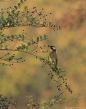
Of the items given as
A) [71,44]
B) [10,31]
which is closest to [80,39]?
[71,44]

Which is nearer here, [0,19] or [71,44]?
[0,19]

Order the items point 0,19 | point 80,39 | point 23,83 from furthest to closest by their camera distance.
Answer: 1. point 80,39
2. point 23,83
3. point 0,19

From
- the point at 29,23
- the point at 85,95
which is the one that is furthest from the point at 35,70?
the point at 29,23

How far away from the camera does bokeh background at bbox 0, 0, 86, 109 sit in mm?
10617

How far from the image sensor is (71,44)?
1122 cm

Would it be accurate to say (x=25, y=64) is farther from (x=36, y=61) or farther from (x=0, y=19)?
(x=0, y=19)

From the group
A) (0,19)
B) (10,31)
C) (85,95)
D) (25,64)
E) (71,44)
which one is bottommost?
(0,19)

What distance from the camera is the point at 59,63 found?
1071 cm

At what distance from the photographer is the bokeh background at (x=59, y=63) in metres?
10.6

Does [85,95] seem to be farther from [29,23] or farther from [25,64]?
[29,23]

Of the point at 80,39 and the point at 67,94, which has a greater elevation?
the point at 80,39

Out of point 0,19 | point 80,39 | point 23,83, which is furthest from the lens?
point 80,39

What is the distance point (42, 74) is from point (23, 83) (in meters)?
1.04

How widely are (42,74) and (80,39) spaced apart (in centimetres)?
286
